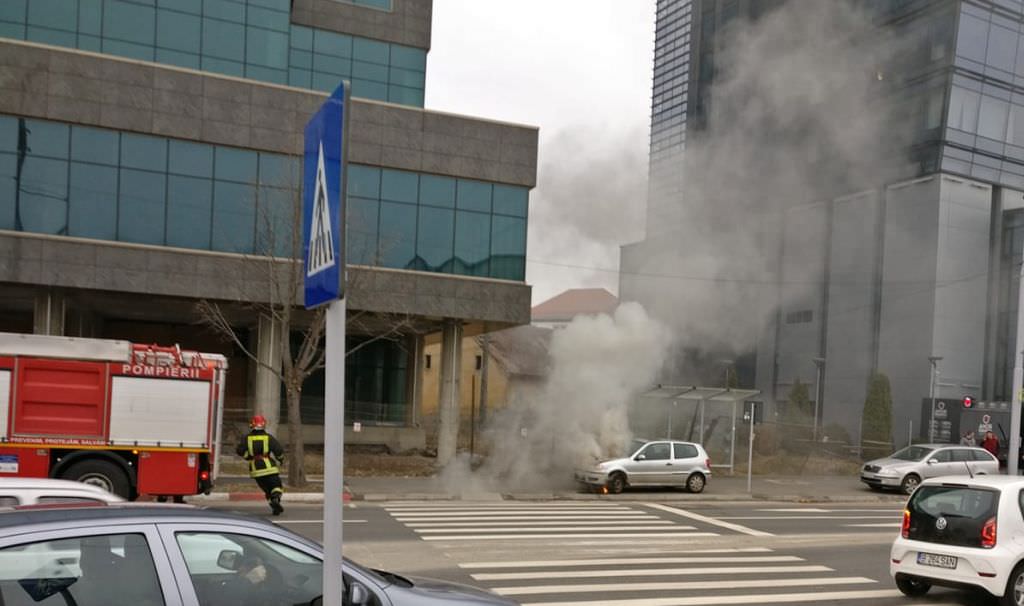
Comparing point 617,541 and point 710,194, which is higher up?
point 710,194

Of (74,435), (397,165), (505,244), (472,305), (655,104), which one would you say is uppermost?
(655,104)

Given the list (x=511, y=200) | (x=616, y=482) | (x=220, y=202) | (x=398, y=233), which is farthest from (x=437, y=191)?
(x=616, y=482)

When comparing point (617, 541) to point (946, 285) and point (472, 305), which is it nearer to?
point (472, 305)

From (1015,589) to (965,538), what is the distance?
638 mm

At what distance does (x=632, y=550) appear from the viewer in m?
13.0

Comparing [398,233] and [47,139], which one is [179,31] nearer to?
[47,139]

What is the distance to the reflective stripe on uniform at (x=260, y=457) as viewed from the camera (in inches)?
606

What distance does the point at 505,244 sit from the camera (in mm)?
30203

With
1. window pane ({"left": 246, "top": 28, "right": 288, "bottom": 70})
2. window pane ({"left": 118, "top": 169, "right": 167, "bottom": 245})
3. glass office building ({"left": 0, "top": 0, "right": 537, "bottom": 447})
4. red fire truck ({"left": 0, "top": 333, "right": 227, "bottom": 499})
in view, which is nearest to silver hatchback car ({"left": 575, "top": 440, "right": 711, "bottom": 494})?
glass office building ({"left": 0, "top": 0, "right": 537, "bottom": 447})

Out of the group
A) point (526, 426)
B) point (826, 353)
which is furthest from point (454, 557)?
point (826, 353)

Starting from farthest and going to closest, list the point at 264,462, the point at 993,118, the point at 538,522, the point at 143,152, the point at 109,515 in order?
the point at 993,118 < the point at 143,152 < the point at 538,522 < the point at 264,462 < the point at 109,515

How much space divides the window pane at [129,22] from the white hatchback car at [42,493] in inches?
1065

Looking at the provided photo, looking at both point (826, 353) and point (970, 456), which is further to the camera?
point (826, 353)

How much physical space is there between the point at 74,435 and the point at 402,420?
66.9ft
